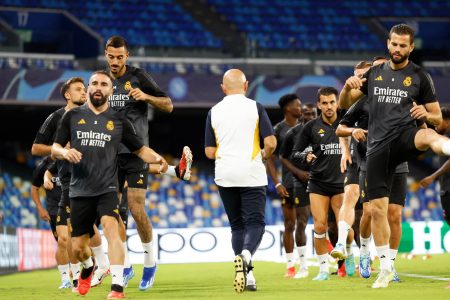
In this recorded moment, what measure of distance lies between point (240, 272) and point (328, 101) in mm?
4137

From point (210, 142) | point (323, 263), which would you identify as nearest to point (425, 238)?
point (323, 263)

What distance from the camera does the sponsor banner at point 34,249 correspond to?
19141 millimetres

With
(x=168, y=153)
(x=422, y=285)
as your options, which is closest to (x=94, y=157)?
(x=422, y=285)

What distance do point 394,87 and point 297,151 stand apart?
13.2 feet

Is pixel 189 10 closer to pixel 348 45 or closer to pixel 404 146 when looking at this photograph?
pixel 348 45

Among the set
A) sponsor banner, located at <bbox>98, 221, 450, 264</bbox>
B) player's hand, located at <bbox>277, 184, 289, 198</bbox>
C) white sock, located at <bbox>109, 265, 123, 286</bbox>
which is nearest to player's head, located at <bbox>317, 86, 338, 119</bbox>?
player's hand, located at <bbox>277, 184, 289, 198</bbox>

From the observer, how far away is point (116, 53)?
1118 cm

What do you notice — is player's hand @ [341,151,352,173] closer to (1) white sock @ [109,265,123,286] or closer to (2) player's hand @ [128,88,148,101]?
(2) player's hand @ [128,88,148,101]

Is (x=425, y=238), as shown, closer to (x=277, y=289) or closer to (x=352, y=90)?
(x=277, y=289)

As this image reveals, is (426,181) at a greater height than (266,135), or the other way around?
(266,135)

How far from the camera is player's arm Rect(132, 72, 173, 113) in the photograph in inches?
436

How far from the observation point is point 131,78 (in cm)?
1138

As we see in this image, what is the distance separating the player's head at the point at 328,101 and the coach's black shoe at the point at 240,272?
13.2ft

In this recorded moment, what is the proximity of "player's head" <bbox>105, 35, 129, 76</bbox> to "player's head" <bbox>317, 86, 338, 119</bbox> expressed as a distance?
9.40 feet
